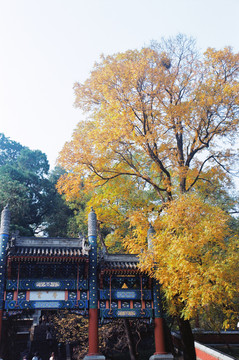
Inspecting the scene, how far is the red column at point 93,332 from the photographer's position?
1386 cm

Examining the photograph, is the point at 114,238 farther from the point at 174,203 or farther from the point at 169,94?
the point at 169,94

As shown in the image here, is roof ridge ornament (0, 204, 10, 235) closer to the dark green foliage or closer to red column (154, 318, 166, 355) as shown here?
red column (154, 318, 166, 355)

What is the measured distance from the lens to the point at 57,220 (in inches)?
1293

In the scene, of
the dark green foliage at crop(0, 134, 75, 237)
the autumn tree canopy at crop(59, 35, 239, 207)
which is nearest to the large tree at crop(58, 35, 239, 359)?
the autumn tree canopy at crop(59, 35, 239, 207)

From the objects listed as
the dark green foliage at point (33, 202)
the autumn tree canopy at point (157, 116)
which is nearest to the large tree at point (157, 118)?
the autumn tree canopy at point (157, 116)

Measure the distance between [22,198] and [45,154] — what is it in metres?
14.6

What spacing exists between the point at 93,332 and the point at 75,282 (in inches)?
87.4

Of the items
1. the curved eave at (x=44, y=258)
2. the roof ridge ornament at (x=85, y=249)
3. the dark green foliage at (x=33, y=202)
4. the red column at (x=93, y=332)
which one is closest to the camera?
the red column at (x=93, y=332)

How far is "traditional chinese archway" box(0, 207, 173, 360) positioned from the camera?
14.1m

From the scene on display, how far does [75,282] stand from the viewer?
1471 cm

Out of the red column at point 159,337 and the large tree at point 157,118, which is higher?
the large tree at point 157,118

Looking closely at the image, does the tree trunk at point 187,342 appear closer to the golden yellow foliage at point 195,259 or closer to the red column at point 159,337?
the red column at point 159,337

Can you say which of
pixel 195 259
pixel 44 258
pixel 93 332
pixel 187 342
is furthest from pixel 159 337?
pixel 44 258

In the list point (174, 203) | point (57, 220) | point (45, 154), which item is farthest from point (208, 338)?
point (45, 154)
